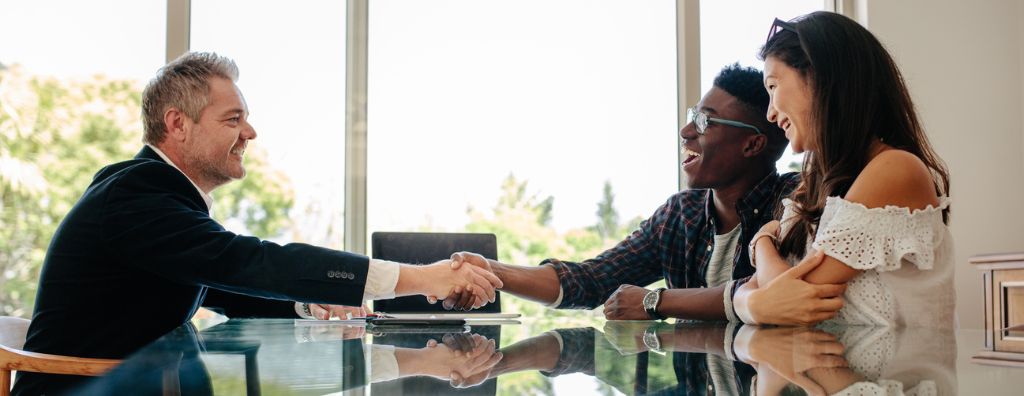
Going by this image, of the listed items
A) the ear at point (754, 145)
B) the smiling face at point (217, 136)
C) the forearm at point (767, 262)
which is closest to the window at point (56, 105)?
the smiling face at point (217, 136)

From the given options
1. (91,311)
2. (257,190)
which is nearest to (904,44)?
(257,190)

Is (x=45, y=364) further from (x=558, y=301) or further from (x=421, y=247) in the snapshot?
(x=558, y=301)

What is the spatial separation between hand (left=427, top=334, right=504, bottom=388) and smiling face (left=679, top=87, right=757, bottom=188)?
124cm

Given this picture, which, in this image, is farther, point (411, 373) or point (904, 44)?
point (904, 44)

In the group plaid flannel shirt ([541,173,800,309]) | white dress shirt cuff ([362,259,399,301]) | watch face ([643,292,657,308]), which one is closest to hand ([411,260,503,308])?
white dress shirt cuff ([362,259,399,301])

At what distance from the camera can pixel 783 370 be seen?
831 mm

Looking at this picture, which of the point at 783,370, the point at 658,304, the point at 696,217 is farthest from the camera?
the point at 696,217

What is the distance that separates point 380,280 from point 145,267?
1.46 ft

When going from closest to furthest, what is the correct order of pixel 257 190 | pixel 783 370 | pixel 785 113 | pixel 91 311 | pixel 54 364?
pixel 783 370 < pixel 54 364 < pixel 91 311 < pixel 785 113 < pixel 257 190

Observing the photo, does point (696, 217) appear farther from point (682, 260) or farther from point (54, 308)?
point (54, 308)

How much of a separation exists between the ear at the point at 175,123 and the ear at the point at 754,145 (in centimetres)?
145

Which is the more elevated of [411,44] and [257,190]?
[411,44]

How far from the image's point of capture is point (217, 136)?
225cm

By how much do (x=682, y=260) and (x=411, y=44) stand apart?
195 centimetres
